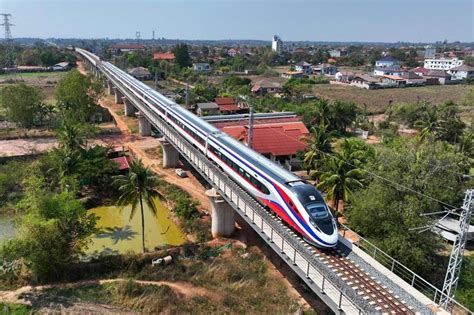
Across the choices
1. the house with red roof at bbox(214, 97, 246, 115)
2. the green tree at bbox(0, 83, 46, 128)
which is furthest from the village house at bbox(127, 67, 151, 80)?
the green tree at bbox(0, 83, 46, 128)

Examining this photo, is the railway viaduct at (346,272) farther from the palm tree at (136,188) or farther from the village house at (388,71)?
the village house at (388,71)

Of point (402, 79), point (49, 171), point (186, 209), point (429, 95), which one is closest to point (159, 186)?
point (186, 209)

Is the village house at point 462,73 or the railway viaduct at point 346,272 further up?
the village house at point 462,73

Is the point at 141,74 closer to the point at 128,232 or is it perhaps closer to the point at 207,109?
the point at 207,109

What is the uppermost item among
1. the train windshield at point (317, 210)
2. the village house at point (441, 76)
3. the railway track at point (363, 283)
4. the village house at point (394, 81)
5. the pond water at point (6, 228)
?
the village house at point (441, 76)

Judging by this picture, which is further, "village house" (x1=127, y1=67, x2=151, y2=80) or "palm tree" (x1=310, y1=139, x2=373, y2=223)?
"village house" (x1=127, y1=67, x2=151, y2=80)

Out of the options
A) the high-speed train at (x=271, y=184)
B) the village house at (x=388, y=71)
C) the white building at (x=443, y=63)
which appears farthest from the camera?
the white building at (x=443, y=63)

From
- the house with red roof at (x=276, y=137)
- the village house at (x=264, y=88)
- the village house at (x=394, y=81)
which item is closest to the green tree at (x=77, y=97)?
the house with red roof at (x=276, y=137)

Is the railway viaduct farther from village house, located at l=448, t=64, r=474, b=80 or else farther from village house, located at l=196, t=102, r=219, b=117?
village house, located at l=448, t=64, r=474, b=80
